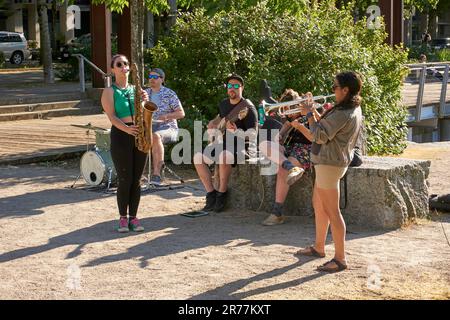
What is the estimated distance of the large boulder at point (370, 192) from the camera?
8578mm

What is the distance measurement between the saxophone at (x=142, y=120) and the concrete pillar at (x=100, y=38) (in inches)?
522

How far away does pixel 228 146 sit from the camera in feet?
31.2

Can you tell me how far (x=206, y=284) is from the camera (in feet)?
21.5

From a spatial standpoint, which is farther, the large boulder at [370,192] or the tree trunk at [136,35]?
the tree trunk at [136,35]

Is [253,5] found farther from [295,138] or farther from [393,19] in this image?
[393,19]

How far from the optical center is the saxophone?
827cm

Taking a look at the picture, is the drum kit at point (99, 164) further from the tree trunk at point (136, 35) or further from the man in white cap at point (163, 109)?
the tree trunk at point (136, 35)

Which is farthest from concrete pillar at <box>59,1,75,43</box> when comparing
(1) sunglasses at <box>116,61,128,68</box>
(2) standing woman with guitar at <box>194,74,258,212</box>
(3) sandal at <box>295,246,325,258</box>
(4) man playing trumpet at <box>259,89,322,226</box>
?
(3) sandal at <box>295,246,325,258</box>

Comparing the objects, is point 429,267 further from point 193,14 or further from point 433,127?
point 433,127

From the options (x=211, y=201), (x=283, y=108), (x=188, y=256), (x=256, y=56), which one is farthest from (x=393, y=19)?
(x=188, y=256)

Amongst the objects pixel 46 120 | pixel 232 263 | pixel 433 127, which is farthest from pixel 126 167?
pixel 433 127

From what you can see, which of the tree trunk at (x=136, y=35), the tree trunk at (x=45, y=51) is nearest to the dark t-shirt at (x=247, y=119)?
the tree trunk at (x=136, y=35)

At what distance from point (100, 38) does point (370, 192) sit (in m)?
14.3

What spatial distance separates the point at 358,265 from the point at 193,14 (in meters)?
7.01
